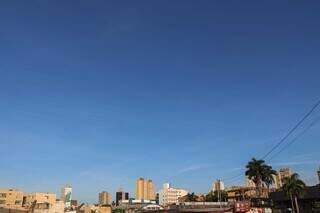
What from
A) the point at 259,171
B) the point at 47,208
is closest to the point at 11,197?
the point at 47,208

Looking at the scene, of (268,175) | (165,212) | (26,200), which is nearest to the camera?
(165,212)

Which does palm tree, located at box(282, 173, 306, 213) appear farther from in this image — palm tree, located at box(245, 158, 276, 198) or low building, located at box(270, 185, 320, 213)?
palm tree, located at box(245, 158, 276, 198)

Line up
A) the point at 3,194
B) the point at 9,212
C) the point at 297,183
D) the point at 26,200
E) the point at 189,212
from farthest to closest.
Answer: the point at 26,200 → the point at 3,194 → the point at 297,183 → the point at 9,212 → the point at 189,212

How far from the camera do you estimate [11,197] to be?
148m

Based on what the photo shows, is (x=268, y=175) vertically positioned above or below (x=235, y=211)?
above

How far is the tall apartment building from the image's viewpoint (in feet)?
472

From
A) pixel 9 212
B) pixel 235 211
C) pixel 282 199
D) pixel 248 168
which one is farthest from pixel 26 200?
pixel 235 211

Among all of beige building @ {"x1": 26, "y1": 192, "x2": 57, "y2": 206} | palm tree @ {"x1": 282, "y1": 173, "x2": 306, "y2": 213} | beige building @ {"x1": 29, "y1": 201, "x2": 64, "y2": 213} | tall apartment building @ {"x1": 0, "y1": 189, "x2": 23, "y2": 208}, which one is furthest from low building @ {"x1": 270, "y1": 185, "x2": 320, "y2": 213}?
tall apartment building @ {"x1": 0, "y1": 189, "x2": 23, "y2": 208}

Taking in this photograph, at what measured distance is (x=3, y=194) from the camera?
14488 centimetres

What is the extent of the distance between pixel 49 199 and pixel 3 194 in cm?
1941

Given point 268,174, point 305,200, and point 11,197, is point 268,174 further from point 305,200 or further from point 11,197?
point 11,197

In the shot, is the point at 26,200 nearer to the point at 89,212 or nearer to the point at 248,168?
the point at 89,212

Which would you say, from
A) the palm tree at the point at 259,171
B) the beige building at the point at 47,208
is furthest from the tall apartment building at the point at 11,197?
the palm tree at the point at 259,171

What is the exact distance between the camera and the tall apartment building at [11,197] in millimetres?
143875
